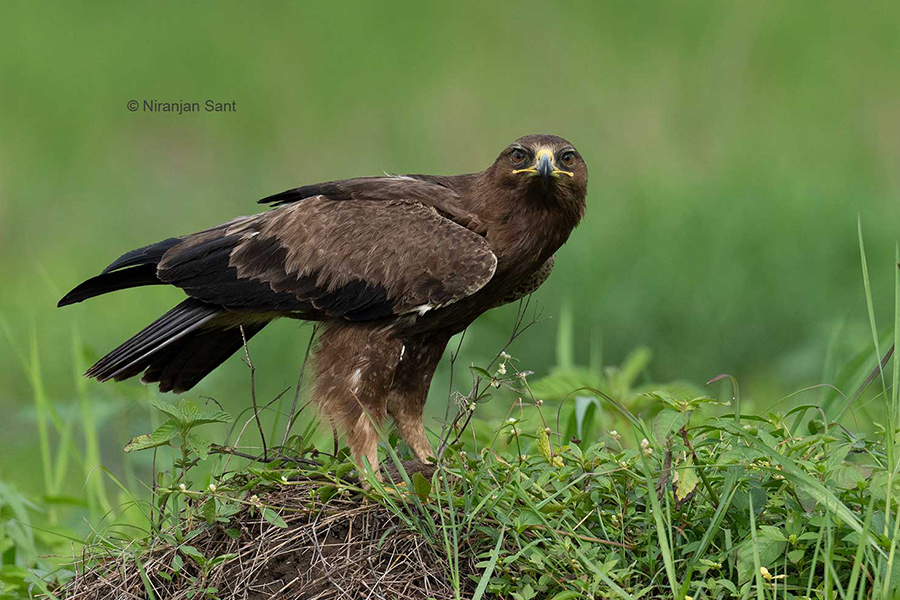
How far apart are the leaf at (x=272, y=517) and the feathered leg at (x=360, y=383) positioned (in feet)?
2.38

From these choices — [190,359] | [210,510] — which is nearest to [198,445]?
[210,510]

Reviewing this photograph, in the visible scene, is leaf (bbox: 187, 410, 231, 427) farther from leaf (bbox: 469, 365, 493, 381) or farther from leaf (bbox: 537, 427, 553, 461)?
leaf (bbox: 537, 427, 553, 461)

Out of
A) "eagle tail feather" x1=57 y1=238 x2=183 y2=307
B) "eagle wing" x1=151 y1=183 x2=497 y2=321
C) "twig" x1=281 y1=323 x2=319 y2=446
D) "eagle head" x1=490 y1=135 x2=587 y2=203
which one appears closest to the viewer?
"twig" x1=281 y1=323 x2=319 y2=446

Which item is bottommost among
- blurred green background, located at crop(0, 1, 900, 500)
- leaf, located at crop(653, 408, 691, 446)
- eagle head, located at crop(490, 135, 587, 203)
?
blurred green background, located at crop(0, 1, 900, 500)

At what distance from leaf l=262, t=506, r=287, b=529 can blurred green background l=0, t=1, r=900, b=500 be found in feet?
8.34

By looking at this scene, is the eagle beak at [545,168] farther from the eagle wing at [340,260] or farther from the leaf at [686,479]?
the leaf at [686,479]

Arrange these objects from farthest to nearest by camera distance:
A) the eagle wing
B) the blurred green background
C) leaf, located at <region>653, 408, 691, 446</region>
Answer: the blurred green background, the eagle wing, leaf, located at <region>653, 408, 691, 446</region>

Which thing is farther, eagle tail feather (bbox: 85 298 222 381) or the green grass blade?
eagle tail feather (bbox: 85 298 222 381)

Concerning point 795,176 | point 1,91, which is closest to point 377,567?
point 795,176

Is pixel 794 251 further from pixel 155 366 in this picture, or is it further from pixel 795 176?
pixel 155 366

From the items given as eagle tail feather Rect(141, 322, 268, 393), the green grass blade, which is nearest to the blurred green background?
eagle tail feather Rect(141, 322, 268, 393)

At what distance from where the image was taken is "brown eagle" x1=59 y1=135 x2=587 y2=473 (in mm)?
4371

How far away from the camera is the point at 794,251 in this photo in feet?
26.3

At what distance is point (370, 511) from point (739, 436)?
3.59 feet
